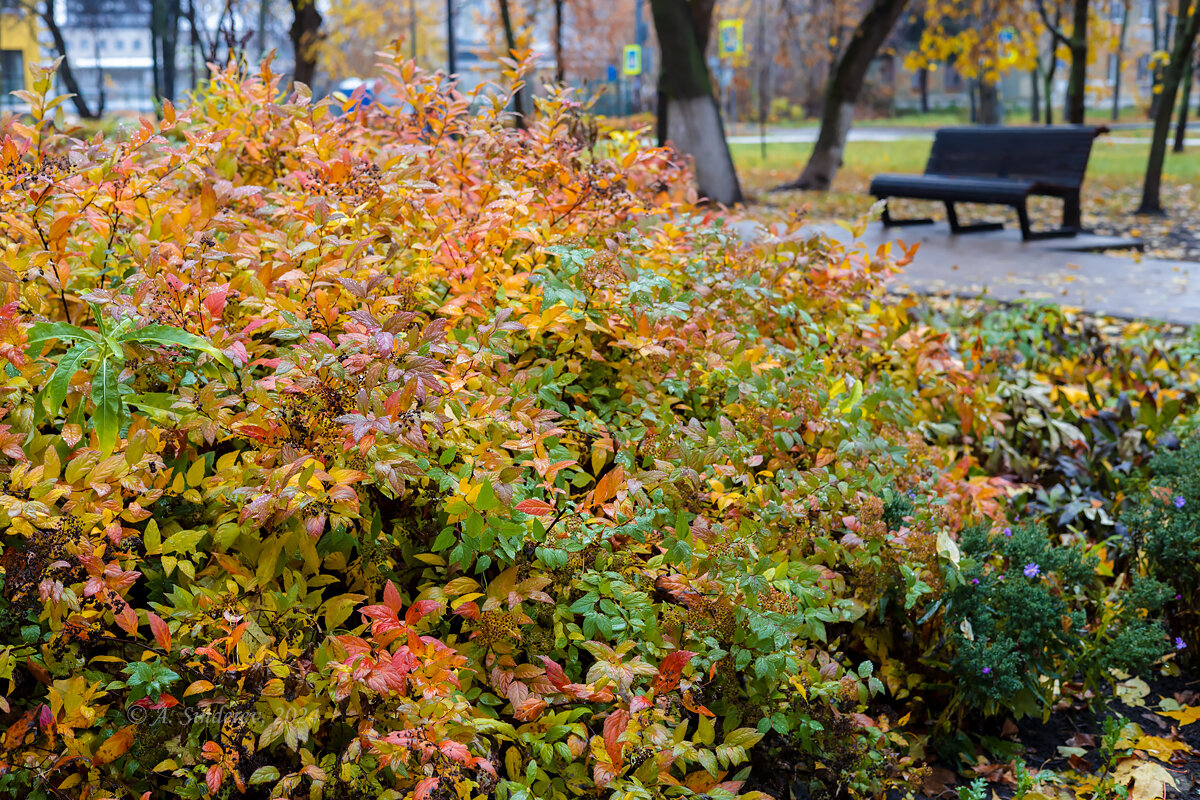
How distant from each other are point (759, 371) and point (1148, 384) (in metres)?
2.66

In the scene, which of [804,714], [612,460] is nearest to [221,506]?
[612,460]

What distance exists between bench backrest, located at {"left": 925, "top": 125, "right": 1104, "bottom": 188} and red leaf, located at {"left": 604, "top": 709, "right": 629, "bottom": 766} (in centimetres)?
901

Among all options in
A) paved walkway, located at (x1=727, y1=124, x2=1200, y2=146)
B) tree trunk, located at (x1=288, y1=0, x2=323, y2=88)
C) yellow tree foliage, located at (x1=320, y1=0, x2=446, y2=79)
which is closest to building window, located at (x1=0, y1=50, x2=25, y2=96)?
yellow tree foliage, located at (x1=320, y1=0, x2=446, y2=79)

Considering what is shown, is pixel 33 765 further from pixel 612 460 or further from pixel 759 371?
pixel 759 371

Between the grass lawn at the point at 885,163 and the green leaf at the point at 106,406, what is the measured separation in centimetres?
1417

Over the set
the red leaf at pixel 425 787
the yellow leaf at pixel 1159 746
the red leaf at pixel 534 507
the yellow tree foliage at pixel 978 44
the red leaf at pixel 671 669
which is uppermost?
the yellow tree foliage at pixel 978 44

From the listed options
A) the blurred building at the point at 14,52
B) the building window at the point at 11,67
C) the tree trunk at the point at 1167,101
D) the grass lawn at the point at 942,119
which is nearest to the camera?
the tree trunk at the point at 1167,101

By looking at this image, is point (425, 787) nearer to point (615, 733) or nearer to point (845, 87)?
point (615, 733)

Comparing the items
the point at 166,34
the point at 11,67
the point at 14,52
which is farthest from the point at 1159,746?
the point at 11,67

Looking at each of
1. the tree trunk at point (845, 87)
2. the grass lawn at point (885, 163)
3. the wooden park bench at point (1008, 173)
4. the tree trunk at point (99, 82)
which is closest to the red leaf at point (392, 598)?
the wooden park bench at point (1008, 173)

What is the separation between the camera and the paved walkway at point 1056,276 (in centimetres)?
680

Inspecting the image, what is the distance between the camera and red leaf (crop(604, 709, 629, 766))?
170 cm

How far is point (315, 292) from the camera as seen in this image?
2.21m

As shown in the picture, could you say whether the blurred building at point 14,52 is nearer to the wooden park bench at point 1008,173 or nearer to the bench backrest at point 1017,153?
the bench backrest at point 1017,153
